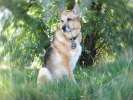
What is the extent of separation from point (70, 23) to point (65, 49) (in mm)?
488

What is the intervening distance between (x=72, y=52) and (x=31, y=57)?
233 centimetres

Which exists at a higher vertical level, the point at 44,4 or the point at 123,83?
the point at 44,4

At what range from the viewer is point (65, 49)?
29.8ft

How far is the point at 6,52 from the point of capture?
35.8 ft

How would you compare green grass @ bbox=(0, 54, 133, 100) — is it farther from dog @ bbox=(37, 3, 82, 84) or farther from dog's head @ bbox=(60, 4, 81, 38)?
dog's head @ bbox=(60, 4, 81, 38)

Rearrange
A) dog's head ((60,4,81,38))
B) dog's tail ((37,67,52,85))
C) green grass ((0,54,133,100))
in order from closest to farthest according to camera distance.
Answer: green grass ((0,54,133,100)), dog's tail ((37,67,52,85)), dog's head ((60,4,81,38))

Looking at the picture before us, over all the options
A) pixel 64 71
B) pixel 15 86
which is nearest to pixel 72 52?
pixel 64 71

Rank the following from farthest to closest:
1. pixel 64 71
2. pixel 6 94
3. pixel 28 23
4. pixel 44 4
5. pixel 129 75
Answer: pixel 28 23
pixel 44 4
pixel 64 71
pixel 129 75
pixel 6 94

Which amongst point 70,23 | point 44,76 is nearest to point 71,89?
point 44,76

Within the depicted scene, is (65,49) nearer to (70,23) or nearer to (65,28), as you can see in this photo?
(65,28)

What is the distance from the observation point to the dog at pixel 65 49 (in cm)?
886

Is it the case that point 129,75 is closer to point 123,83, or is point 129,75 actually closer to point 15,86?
point 123,83

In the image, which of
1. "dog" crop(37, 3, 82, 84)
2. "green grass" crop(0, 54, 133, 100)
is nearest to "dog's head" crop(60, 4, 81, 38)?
"dog" crop(37, 3, 82, 84)

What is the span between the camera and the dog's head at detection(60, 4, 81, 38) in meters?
8.84
